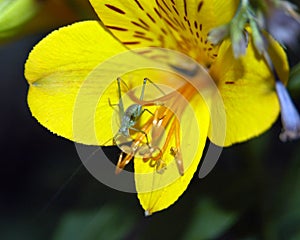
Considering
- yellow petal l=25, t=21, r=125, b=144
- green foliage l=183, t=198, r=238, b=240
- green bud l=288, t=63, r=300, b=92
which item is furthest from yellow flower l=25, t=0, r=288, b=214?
green foliage l=183, t=198, r=238, b=240

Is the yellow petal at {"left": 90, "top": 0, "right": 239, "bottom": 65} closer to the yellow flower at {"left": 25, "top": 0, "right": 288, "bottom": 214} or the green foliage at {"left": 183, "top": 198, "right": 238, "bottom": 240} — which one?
the yellow flower at {"left": 25, "top": 0, "right": 288, "bottom": 214}

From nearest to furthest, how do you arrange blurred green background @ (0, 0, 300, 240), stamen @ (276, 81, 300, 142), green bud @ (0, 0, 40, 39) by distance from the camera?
stamen @ (276, 81, 300, 142) → green bud @ (0, 0, 40, 39) → blurred green background @ (0, 0, 300, 240)

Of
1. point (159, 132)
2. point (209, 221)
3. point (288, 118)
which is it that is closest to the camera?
point (288, 118)

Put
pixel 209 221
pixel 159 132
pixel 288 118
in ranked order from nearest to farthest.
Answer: pixel 288 118 < pixel 159 132 < pixel 209 221

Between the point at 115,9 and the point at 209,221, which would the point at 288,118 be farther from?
the point at 209,221

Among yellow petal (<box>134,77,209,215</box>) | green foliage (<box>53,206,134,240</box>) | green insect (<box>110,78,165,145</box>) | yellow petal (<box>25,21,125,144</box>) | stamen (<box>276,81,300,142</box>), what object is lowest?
→ green foliage (<box>53,206,134,240</box>)

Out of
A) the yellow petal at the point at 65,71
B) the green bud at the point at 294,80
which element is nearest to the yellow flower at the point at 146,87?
the yellow petal at the point at 65,71

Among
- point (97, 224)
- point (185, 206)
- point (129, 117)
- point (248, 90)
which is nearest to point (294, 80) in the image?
point (248, 90)

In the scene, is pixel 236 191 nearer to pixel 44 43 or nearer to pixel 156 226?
pixel 156 226
